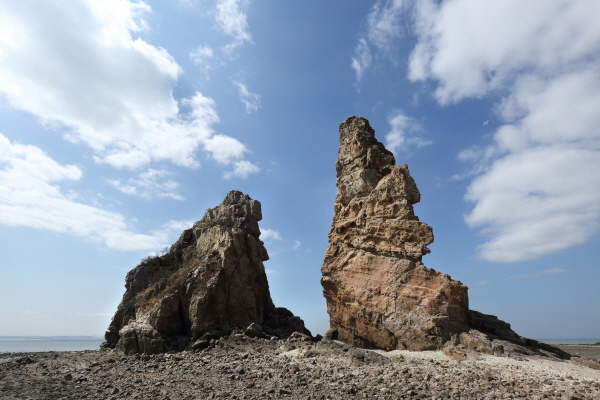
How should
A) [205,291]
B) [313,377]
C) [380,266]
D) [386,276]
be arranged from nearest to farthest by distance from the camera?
[313,377] < [386,276] < [380,266] < [205,291]

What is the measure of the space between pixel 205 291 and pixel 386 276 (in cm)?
1323

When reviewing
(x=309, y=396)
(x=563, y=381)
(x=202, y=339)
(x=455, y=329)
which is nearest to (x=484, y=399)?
(x=563, y=381)

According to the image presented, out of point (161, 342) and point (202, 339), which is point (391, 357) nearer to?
point (202, 339)

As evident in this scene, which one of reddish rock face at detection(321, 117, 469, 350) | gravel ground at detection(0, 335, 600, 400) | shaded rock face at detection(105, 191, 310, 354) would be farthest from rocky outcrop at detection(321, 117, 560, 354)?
shaded rock face at detection(105, 191, 310, 354)

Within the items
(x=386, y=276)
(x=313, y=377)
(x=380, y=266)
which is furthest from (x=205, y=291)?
(x=313, y=377)

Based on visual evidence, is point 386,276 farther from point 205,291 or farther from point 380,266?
point 205,291

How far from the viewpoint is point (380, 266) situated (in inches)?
819

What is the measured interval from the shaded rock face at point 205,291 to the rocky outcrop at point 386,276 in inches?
286

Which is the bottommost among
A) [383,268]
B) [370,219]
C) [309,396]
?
[309,396]

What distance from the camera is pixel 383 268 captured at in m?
20.6

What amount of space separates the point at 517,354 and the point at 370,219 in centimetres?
1030

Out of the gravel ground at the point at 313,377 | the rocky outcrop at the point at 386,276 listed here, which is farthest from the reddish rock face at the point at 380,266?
the gravel ground at the point at 313,377

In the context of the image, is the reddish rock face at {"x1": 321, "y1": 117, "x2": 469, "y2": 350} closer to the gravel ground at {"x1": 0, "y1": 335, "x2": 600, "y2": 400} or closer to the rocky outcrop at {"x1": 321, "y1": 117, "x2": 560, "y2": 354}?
the rocky outcrop at {"x1": 321, "y1": 117, "x2": 560, "y2": 354}

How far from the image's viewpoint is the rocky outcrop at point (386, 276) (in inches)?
691
